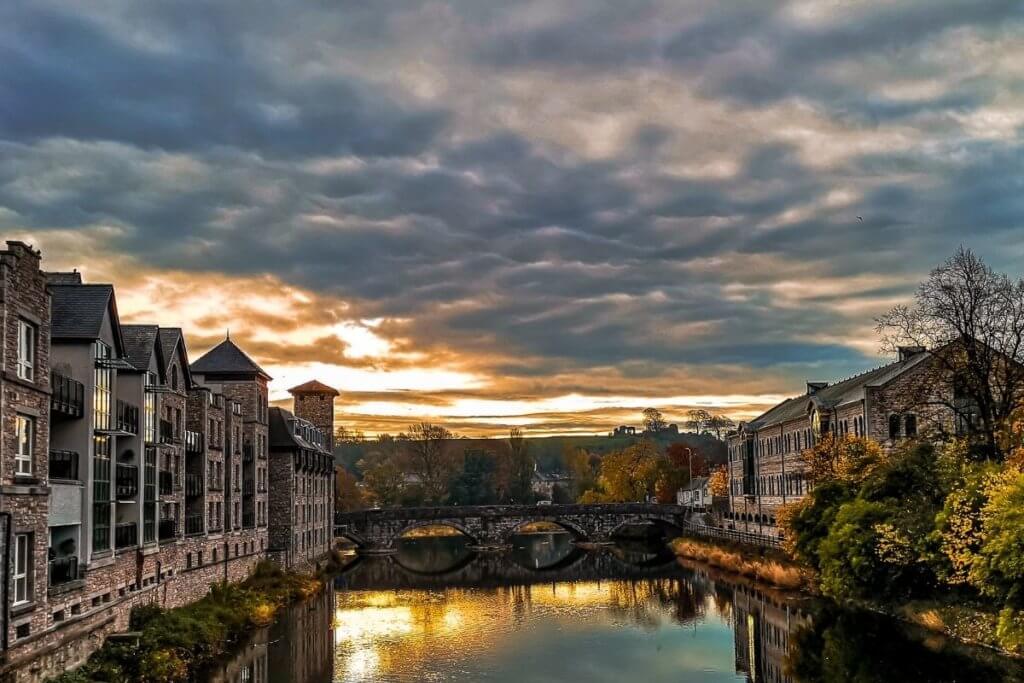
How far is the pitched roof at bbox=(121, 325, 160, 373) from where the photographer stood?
114 ft

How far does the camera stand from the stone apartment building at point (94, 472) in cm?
2323

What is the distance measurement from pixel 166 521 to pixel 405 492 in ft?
292

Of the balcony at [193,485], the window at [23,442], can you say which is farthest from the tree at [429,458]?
the window at [23,442]

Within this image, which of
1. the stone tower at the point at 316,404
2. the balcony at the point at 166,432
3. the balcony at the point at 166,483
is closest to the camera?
the balcony at the point at 166,432

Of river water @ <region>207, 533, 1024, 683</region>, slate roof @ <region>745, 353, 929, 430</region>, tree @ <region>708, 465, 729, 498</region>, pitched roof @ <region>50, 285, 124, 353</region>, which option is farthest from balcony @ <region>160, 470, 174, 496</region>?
tree @ <region>708, 465, 729, 498</region>

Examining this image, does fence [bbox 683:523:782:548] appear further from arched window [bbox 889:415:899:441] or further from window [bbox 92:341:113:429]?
window [bbox 92:341:113:429]

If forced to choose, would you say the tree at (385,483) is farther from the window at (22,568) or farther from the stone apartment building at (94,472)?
the window at (22,568)

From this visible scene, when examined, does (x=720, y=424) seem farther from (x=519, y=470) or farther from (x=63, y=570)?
(x=63, y=570)

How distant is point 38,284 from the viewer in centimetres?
2506

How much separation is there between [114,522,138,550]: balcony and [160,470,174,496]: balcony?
11.9 feet

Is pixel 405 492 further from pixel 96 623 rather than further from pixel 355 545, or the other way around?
pixel 96 623

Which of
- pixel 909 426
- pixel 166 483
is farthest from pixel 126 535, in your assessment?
pixel 909 426

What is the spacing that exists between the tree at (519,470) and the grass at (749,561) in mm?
61719

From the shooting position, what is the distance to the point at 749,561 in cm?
6216
